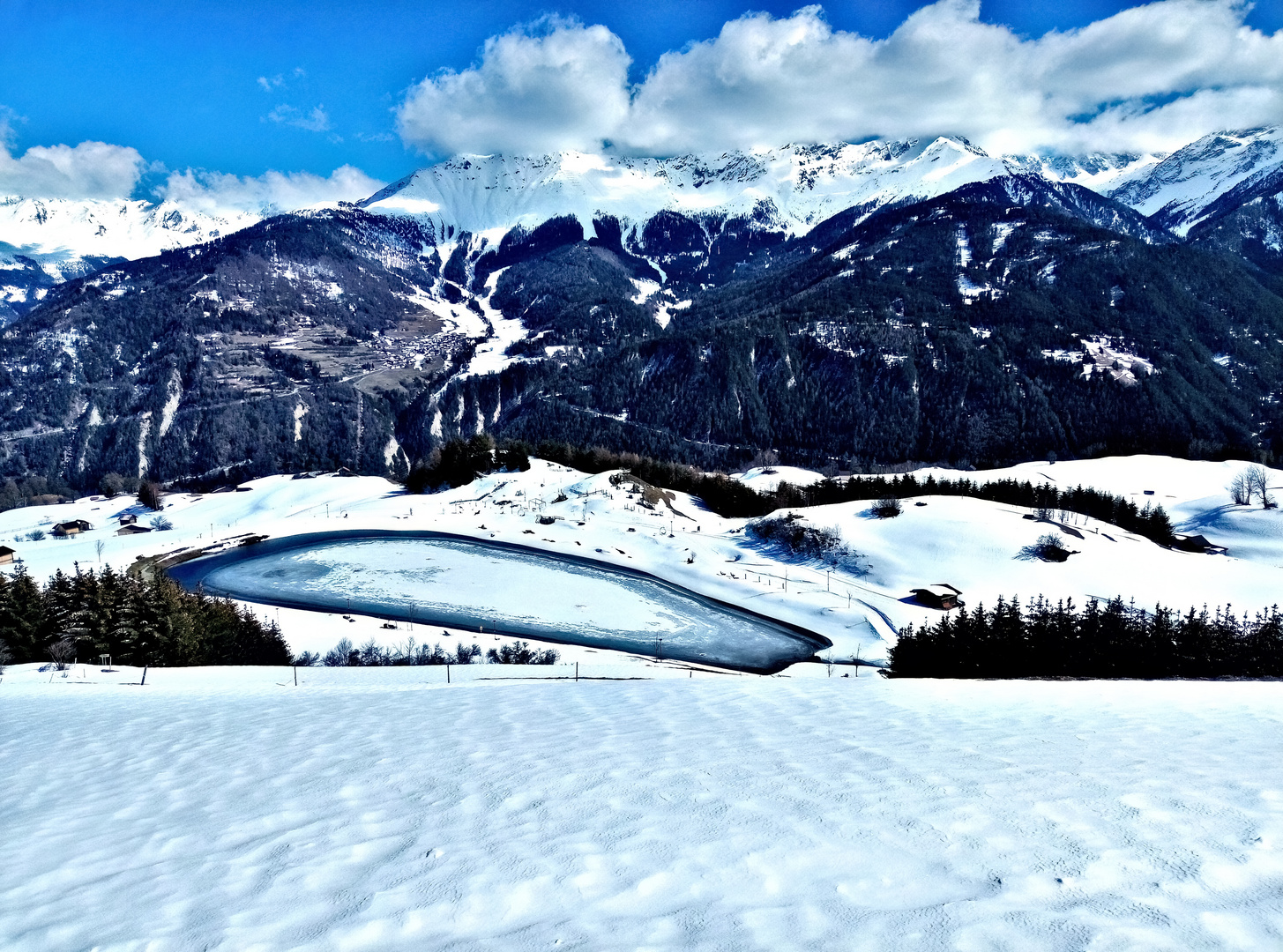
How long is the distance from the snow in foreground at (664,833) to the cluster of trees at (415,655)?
2509 cm

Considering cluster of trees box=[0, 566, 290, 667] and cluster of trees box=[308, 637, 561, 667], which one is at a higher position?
cluster of trees box=[0, 566, 290, 667]

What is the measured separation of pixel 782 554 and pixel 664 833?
6238 centimetres

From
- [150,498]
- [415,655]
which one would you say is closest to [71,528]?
[150,498]

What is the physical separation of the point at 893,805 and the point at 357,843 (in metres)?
5.08

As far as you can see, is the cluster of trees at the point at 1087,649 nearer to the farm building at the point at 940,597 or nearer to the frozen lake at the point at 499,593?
the frozen lake at the point at 499,593

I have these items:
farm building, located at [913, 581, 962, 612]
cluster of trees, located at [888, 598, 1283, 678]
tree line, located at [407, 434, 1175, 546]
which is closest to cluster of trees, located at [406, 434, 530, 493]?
tree line, located at [407, 434, 1175, 546]

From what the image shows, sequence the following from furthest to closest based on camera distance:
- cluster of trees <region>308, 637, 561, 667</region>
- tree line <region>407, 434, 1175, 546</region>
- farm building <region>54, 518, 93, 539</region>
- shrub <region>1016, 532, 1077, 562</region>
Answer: farm building <region>54, 518, 93, 539</region> → tree line <region>407, 434, 1175, 546</region> → shrub <region>1016, 532, 1077, 562</region> → cluster of trees <region>308, 637, 561, 667</region>

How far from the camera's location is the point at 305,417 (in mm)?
196875

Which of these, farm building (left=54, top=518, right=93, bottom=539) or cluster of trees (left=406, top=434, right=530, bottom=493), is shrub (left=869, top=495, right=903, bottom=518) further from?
farm building (left=54, top=518, right=93, bottom=539)

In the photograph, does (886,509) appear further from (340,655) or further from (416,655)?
(340,655)

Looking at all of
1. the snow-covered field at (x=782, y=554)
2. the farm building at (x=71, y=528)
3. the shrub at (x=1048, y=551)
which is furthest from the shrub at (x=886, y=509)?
the farm building at (x=71, y=528)

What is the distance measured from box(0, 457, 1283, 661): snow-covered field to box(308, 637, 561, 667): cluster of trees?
1837 millimetres

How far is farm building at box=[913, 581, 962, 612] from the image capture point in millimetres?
52094

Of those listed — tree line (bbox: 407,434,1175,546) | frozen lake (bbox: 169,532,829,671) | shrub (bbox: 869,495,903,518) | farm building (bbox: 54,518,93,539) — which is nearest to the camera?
frozen lake (bbox: 169,532,829,671)
